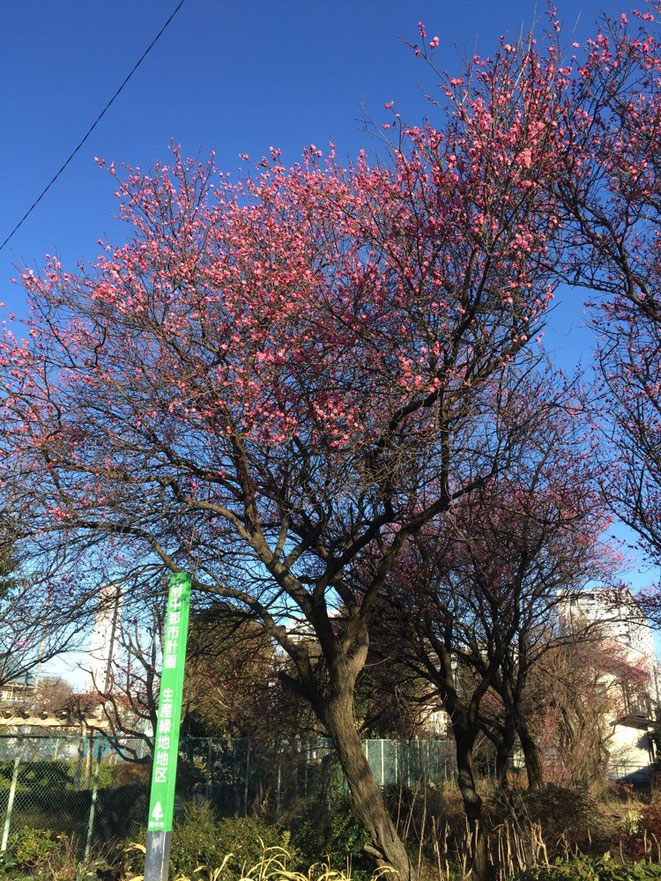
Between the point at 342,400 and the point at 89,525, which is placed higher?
the point at 342,400

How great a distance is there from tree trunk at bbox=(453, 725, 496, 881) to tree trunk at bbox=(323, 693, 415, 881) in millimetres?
2070

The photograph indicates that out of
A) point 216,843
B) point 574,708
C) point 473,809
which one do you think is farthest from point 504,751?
point 574,708

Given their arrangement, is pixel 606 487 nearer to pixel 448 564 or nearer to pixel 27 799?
pixel 448 564

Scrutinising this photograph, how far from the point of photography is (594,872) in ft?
16.1

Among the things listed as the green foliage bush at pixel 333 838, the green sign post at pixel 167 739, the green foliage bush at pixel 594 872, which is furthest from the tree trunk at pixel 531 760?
the green sign post at pixel 167 739

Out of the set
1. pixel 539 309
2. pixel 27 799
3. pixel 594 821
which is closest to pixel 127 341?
pixel 539 309

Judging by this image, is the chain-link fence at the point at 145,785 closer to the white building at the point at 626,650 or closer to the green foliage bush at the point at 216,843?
the green foliage bush at the point at 216,843

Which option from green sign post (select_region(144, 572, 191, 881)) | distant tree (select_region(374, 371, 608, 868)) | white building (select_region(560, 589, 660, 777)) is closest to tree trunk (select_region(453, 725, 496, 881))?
distant tree (select_region(374, 371, 608, 868))

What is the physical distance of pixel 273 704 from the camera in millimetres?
14102

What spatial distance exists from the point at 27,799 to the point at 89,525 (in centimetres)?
663

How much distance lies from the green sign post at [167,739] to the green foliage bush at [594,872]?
98.7 inches

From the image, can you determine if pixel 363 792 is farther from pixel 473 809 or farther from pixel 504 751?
pixel 504 751

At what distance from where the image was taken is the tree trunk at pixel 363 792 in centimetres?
790

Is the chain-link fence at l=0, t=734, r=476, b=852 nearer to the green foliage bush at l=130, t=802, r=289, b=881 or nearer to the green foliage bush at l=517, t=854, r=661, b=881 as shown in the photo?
the green foliage bush at l=130, t=802, r=289, b=881
